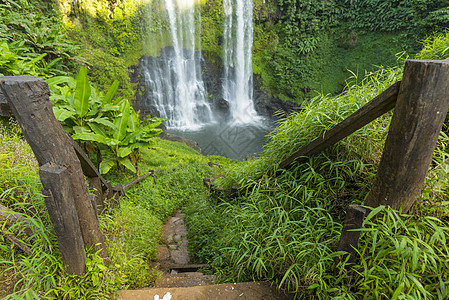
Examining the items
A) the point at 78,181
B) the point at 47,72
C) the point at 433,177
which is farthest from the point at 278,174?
the point at 47,72

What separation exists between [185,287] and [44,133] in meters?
1.56

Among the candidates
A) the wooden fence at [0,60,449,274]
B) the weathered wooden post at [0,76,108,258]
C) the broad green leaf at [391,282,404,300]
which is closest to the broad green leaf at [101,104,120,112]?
the wooden fence at [0,60,449,274]

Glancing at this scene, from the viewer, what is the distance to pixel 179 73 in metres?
15.4

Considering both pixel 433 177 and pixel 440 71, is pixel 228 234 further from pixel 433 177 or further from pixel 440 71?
pixel 440 71

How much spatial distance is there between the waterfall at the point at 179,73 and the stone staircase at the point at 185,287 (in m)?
12.3

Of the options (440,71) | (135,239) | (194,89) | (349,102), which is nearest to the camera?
(440,71)

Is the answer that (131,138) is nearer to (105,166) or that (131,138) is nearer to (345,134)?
(105,166)

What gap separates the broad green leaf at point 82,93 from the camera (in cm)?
367

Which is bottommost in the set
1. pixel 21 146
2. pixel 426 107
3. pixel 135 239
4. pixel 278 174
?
pixel 135 239

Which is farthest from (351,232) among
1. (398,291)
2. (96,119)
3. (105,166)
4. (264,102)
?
(264,102)

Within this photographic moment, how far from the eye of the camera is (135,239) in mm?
2832

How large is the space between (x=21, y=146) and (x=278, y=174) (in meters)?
3.04

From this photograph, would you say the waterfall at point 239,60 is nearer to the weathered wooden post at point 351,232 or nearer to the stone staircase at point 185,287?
the stone staircase at point 185,287

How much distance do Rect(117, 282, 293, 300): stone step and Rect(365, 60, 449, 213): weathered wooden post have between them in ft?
3.36
